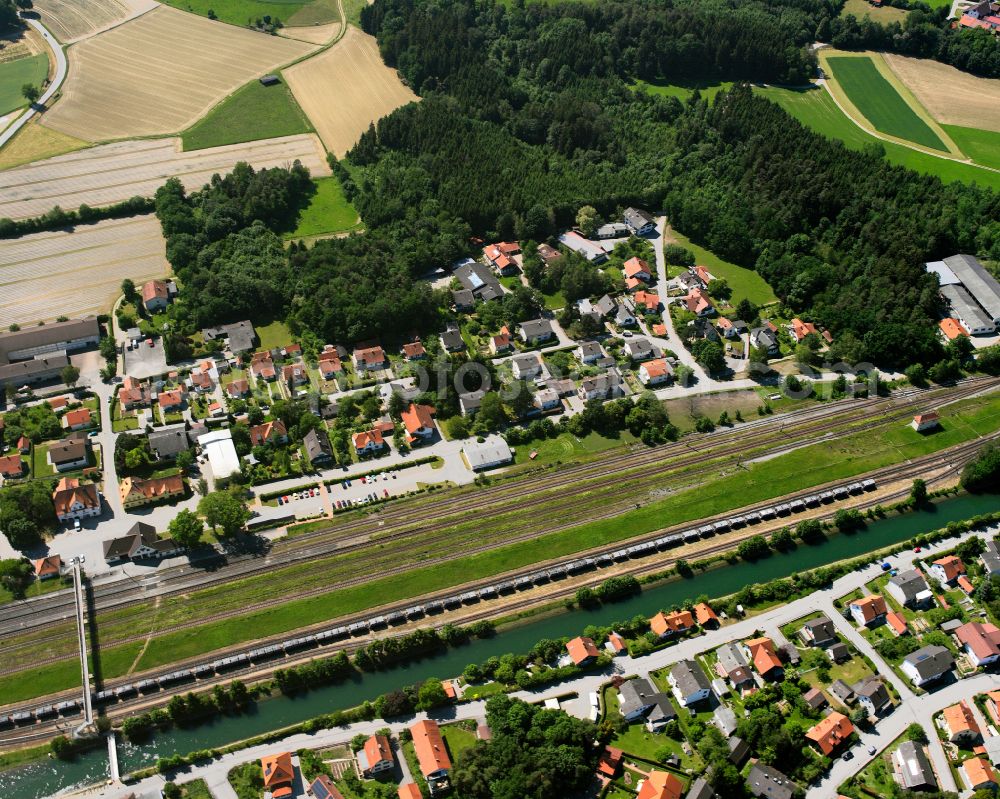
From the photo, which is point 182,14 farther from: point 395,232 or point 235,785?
point 235,785

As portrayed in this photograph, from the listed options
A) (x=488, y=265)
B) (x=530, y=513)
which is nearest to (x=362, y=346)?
(x=488, y=265)

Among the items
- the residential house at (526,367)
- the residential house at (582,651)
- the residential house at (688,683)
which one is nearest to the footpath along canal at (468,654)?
the residential house at (582,651)

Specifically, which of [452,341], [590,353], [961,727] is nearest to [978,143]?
[590,353]

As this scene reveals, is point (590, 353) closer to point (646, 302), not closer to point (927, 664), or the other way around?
point (646, 302)

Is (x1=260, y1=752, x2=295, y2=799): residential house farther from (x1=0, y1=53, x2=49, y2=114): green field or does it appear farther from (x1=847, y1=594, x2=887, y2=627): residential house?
(x1=0, y1=53, x2=49, y2=114): green field

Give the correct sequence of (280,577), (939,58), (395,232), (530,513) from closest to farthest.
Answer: (280,577) < (530,513) < (395,232) < (939,58)

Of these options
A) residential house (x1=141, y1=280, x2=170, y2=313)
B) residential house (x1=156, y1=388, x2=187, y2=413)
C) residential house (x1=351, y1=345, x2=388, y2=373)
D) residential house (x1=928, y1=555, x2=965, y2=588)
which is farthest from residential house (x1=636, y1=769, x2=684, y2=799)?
residential house (x1=141, y1=280, x2=170, y2=313)

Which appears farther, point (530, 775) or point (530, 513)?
point (530, 513)
